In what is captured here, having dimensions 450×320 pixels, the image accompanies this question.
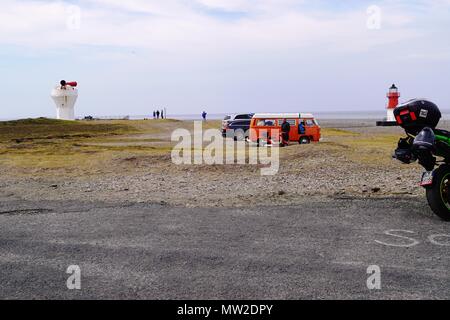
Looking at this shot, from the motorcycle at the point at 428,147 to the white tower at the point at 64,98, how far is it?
6297 cm

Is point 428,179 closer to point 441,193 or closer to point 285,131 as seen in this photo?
point 441,193

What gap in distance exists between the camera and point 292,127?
28359 mm

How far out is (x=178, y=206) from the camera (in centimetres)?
900

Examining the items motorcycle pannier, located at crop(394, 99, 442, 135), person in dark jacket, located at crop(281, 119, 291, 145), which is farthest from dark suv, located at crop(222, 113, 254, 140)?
motorcycle pannier, located at crop(394, 99, 442, 135)

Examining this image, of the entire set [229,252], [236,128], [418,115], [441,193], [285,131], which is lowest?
[229,252]

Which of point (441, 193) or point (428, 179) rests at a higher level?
point (428, 179)

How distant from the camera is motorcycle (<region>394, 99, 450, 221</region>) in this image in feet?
24.2

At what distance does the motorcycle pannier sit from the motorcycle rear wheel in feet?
2.84

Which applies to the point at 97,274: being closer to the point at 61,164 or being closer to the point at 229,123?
the point at 61,164

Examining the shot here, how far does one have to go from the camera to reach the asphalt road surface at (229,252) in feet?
15.4

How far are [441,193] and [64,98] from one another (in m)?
64.2

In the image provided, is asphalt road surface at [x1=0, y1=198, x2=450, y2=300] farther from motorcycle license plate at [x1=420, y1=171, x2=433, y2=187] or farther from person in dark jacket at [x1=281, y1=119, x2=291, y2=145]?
person in dark jacket at [x1=281, y1=119, x2=291, y2=145]

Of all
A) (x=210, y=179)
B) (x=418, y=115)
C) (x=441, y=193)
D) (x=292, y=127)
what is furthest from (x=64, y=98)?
(x=441, y=193)

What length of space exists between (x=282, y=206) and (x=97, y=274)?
14.2 ft
